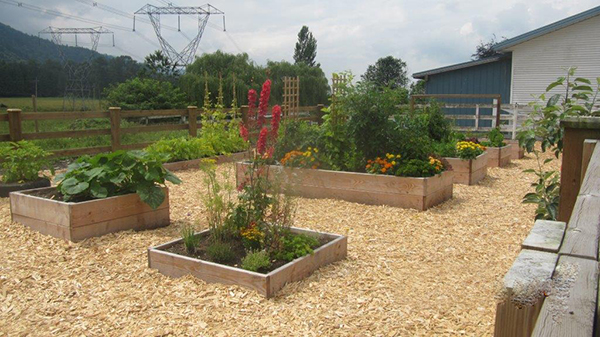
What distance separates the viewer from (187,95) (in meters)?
29.9

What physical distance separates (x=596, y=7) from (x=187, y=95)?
21.4 metres

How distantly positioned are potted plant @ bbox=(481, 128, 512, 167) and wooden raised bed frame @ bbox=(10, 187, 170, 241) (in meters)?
7.30

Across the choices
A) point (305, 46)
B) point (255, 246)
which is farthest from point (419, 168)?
point (305, 46)

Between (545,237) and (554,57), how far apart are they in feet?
64.6

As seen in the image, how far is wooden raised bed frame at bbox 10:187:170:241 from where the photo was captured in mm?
4715

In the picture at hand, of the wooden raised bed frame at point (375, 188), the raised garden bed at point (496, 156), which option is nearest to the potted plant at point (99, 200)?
the wooden raised bed frame at point (375, 188)

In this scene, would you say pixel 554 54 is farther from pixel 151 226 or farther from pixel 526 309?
pixel 526 309

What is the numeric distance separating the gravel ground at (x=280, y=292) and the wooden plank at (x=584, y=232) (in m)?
0.83

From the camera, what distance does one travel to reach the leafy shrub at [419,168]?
658 centimetres

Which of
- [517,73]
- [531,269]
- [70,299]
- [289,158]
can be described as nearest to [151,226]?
[70,299]

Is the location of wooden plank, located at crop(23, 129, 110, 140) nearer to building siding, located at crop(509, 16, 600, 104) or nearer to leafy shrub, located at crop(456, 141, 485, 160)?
leafy shrub, located at crop(456, 141, 485, 160)

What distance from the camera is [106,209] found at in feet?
16.1

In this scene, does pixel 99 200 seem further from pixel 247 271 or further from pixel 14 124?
pixel 14 124

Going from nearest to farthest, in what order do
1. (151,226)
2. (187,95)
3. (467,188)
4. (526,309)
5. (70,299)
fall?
(526,309)
(70,299)
(151,226)
(467,188)
(187,95)
